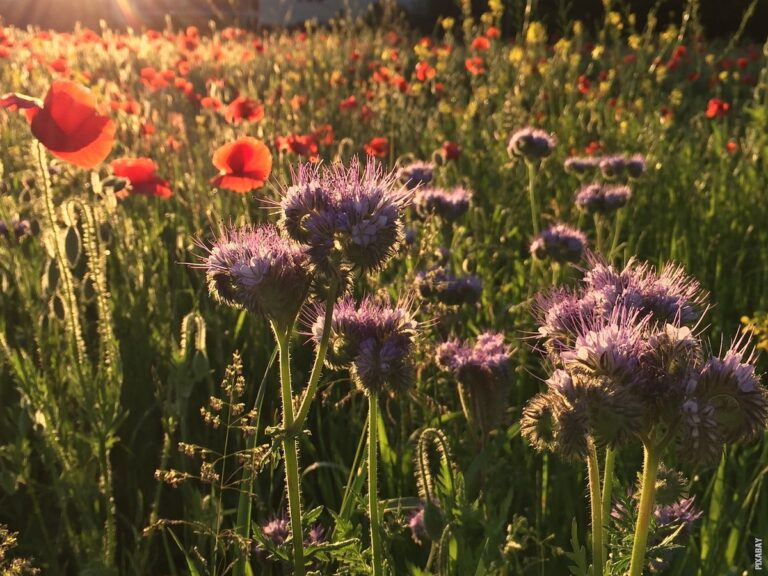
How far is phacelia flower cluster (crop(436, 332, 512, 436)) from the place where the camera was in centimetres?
215

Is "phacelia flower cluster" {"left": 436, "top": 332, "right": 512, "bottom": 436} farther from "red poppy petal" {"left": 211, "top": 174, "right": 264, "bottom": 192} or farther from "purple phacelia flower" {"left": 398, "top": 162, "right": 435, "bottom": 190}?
"purple phacelia flower" {"left": 398, "top": 162, "right": 435, "bottom": 190}

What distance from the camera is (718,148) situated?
18.5 feet

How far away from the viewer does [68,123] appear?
7.11 ft

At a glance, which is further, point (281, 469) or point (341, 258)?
point (281, 469)

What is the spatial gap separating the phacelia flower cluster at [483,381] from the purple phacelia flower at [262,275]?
33.1 inches

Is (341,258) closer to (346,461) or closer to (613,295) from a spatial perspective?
(613,295)

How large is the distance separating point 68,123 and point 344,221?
4.03 feet

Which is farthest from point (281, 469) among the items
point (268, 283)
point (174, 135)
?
point (174, 135)

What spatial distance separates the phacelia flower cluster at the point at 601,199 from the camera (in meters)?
3.58

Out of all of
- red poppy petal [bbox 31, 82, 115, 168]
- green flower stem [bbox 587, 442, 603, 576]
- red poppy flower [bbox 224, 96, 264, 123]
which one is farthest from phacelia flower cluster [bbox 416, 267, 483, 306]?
red poppy flower [bbox 224, 96, 264, 123]

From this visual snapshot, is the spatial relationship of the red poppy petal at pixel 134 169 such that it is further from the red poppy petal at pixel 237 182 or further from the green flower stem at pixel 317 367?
the green flower stem at pixel 317 367

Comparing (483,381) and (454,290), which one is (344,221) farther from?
(454,290)

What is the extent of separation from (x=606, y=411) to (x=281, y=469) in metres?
1.69

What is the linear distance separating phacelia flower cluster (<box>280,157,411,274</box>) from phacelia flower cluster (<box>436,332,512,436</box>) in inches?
34.2
